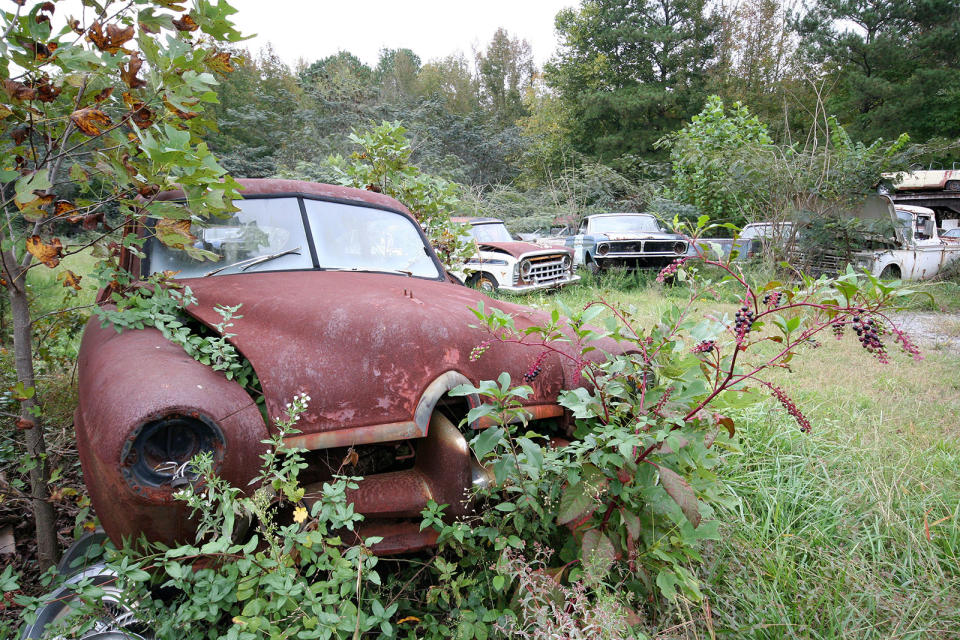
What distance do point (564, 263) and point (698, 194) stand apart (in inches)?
314

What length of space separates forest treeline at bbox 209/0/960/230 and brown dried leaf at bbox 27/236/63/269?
12334 mm

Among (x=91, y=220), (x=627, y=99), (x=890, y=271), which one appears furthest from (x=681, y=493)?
(x=627, y=99)

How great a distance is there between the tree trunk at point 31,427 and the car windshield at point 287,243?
591mm

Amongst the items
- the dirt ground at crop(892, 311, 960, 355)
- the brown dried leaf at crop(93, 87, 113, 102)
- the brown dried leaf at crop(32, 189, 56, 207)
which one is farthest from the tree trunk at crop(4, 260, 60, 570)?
the dirt ground at crop(892, 311, 960, 355)

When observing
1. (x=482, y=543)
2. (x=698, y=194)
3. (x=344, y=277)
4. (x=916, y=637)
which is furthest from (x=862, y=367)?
(x=698, y=194)

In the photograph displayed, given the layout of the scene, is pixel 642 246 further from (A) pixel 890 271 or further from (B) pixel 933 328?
(A) pixel 890 271

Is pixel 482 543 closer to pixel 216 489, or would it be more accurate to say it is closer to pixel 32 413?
pixel 216 489

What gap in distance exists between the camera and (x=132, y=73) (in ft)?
6.14

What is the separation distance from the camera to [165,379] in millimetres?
1546

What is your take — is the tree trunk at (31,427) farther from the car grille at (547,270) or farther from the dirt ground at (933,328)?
the dirt ground at (933,328)

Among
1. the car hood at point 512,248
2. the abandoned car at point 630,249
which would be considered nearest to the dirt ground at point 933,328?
the abandoned car at point 630,249

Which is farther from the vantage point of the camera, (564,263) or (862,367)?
Result: (564,263)

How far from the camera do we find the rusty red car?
1472mm

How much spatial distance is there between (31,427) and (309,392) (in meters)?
1.20
